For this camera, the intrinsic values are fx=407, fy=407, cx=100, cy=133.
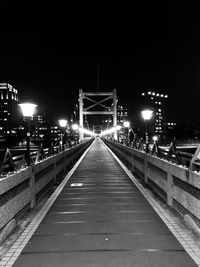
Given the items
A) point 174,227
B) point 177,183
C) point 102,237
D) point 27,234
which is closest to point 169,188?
point 177,183

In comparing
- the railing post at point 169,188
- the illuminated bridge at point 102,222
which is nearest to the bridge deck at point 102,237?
the illuminated bridge at point 102,222

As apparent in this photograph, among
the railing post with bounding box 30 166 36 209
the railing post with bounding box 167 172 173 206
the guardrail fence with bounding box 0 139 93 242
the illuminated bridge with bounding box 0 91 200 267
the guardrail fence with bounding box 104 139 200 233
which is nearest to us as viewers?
the illuminated bridge with bounding box 0 91 200 267

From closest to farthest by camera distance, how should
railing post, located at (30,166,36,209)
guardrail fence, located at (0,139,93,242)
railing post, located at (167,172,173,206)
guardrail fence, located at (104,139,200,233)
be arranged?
guardrail fence, located at (0,139,93,242) → guardrail fence, located at (104,139,200,233) → railing post, located at (167,172,173,206) → railing post, located at (30,166,36,209)

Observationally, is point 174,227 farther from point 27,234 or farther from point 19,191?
point 19,191

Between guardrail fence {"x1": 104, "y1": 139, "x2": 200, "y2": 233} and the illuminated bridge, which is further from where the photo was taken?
guardrail fence {"x1": 104, "y1": 139, "x2": 200, "y2": 233}

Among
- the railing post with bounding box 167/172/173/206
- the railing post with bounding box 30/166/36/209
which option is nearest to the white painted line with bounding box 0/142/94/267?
the railing post with bounding box 30/166/36/209

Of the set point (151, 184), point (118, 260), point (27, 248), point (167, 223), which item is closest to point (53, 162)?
point (151, 184)

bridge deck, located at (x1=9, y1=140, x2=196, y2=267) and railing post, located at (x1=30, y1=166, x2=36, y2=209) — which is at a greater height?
railing post, located at (x1=30, y1=166, x2=36, y2=209)

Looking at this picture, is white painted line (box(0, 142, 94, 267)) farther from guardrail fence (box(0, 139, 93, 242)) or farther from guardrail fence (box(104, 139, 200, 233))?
guardrail fence (box(104, 139, 200, 233))

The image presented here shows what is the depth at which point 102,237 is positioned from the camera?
277 inches

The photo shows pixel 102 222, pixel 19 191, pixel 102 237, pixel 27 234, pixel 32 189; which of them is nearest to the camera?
pixel 102 237

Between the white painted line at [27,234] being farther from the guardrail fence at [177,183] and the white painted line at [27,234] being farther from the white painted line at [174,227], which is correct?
the guardrail fence at [177,183]

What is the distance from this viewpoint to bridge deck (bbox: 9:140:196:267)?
5855 mm

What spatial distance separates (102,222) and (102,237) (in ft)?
3.74
